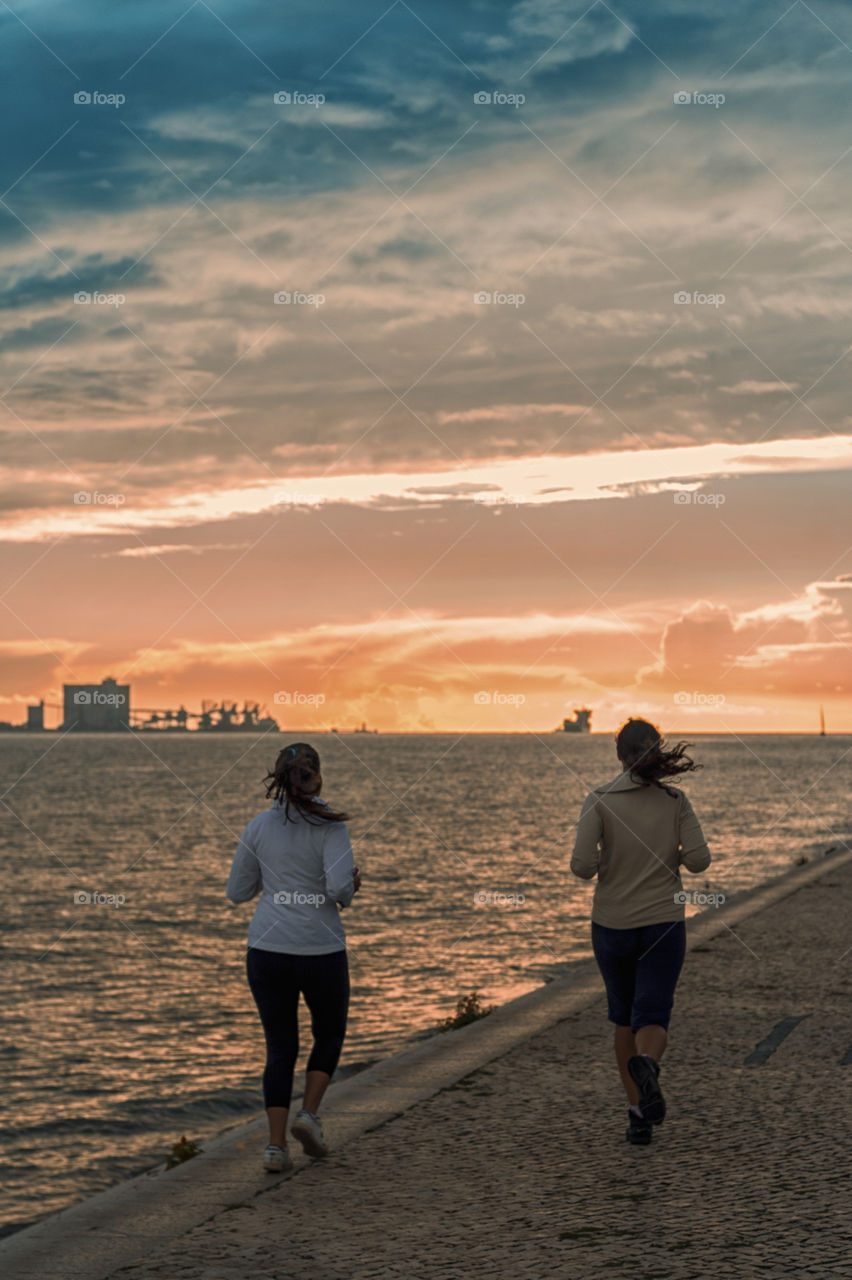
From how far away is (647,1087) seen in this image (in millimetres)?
6090

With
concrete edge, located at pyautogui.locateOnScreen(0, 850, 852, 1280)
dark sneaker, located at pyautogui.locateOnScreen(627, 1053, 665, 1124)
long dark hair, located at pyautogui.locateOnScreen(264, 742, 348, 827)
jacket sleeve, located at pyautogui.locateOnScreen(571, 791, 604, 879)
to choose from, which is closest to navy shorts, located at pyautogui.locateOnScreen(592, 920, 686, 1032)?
dark sneaker, located at pyautogui.locateOnScreen(627, 1053, 665, 1124)

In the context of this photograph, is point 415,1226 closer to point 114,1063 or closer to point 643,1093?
point 643,1093

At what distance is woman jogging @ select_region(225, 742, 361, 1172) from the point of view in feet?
20.0

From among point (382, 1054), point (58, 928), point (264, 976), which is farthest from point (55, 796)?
point (264, 976)

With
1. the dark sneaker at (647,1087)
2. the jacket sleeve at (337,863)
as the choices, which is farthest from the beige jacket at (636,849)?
the jacket sleeve at (337,863)

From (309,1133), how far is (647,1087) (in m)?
1.55

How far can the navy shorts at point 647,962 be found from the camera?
20.6 feet

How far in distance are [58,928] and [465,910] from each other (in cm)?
836

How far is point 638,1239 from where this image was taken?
4.86 m

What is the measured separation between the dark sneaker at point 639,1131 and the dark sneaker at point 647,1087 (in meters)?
0.04

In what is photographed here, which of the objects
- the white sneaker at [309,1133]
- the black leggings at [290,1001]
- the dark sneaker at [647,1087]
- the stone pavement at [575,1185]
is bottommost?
the stone pavement at [575,1185]

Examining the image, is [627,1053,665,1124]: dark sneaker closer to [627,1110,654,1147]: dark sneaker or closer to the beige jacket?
[627,1110,654,1147]: dark sneaker

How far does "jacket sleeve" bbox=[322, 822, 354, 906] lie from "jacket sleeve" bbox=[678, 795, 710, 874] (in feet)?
5.16

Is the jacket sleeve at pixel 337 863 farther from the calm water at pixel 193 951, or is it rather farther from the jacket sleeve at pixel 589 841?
the calm water at pixel 193 951
